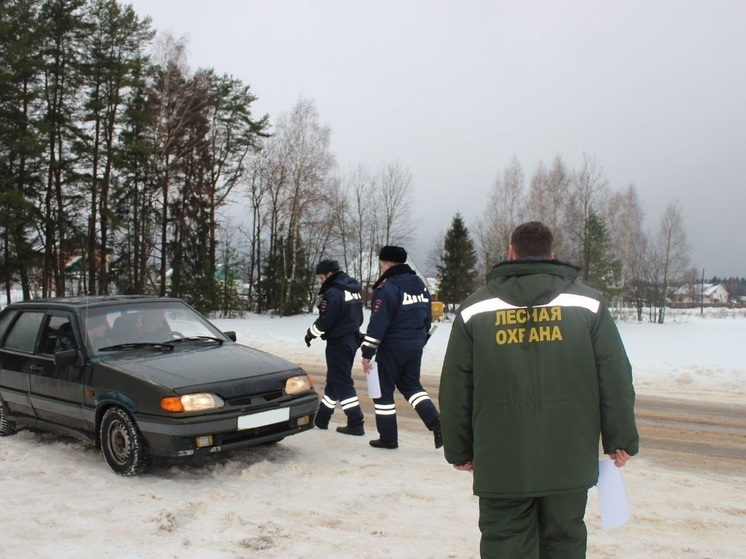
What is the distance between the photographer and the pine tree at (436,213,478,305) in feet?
170

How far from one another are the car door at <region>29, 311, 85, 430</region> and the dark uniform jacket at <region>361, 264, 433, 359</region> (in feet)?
8.72

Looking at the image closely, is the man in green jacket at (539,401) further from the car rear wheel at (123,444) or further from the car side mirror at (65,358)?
the car side mirror at (65,358)

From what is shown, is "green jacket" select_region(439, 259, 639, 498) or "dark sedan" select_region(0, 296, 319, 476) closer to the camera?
"green jacket" select_region(439, 259, 639, 498)

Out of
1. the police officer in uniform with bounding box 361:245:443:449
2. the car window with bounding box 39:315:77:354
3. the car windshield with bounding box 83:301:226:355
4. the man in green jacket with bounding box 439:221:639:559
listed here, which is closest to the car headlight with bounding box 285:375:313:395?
the police officer in uniform with bounding box 361:245:443:449

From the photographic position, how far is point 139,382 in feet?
17.1

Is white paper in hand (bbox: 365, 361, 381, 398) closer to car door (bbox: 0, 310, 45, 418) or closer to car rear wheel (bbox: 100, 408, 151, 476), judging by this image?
car rear wheel (bbox: 100, 408, 151, 476)

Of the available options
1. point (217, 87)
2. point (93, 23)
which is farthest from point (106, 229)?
point (217, 87)

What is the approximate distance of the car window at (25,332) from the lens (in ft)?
21.4

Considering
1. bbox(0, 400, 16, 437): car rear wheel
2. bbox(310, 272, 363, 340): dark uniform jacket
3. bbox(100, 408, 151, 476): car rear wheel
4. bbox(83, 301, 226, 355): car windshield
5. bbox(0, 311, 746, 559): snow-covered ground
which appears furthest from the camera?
bbox(310, 272, 363, 340): dark uniform jacket

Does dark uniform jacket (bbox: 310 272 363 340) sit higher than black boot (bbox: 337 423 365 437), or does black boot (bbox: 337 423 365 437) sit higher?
dark uniform jacket (bbox: 310 272 363 340)

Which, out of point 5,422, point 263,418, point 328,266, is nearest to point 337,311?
point 328,266

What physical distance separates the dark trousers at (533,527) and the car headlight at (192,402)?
2980mm

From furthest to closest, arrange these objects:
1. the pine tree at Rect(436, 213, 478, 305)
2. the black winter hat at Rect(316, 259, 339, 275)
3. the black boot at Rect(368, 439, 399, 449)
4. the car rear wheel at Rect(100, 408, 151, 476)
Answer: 1. the pine tree at Rect(436, 213, 478, 305)
2. the black winter hat at Rect(316, 259, 339, 275)
3. the black boot at Rect(368, 439, 399, 449)
4. the car rear wheel at Rect(100, 408, 151, 476)

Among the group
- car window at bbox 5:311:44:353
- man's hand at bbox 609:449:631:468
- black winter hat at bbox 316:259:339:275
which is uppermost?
black winter hat at bbox 316:259:339:275
